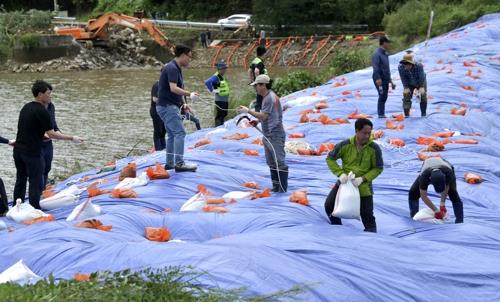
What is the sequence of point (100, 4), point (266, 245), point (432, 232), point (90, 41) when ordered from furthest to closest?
point (100, 4) → point (90, 41) → point (432, 232) → point (266, 245)

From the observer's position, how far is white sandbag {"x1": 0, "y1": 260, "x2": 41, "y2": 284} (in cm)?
555

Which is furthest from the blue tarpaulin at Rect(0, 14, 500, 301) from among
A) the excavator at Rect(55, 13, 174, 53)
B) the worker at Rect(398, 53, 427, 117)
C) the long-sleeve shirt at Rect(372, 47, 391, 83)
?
the excavator at Rect(55, 13, 174, 53)

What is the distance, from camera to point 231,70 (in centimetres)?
3506

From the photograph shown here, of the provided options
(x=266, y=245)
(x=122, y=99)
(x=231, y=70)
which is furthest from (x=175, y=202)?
(x=231, y=70)

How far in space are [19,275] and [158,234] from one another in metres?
1.60

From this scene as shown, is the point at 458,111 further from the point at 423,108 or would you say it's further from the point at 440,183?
the point at 440,183

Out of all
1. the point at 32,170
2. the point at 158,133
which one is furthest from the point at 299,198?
the point at 158,133

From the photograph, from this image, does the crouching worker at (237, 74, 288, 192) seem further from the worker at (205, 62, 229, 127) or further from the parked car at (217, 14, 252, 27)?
the parked car at (217, 14, 252, 27)

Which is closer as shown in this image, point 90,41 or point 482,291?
point 482,291

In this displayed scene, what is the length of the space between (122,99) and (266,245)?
19396 mm

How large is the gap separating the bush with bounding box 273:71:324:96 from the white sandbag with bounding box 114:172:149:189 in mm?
11266

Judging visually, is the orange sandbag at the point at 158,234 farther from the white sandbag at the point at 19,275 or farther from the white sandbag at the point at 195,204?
the white sandbag at the point at 19,275

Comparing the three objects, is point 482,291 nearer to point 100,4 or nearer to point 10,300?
point 10,300

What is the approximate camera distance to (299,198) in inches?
313
